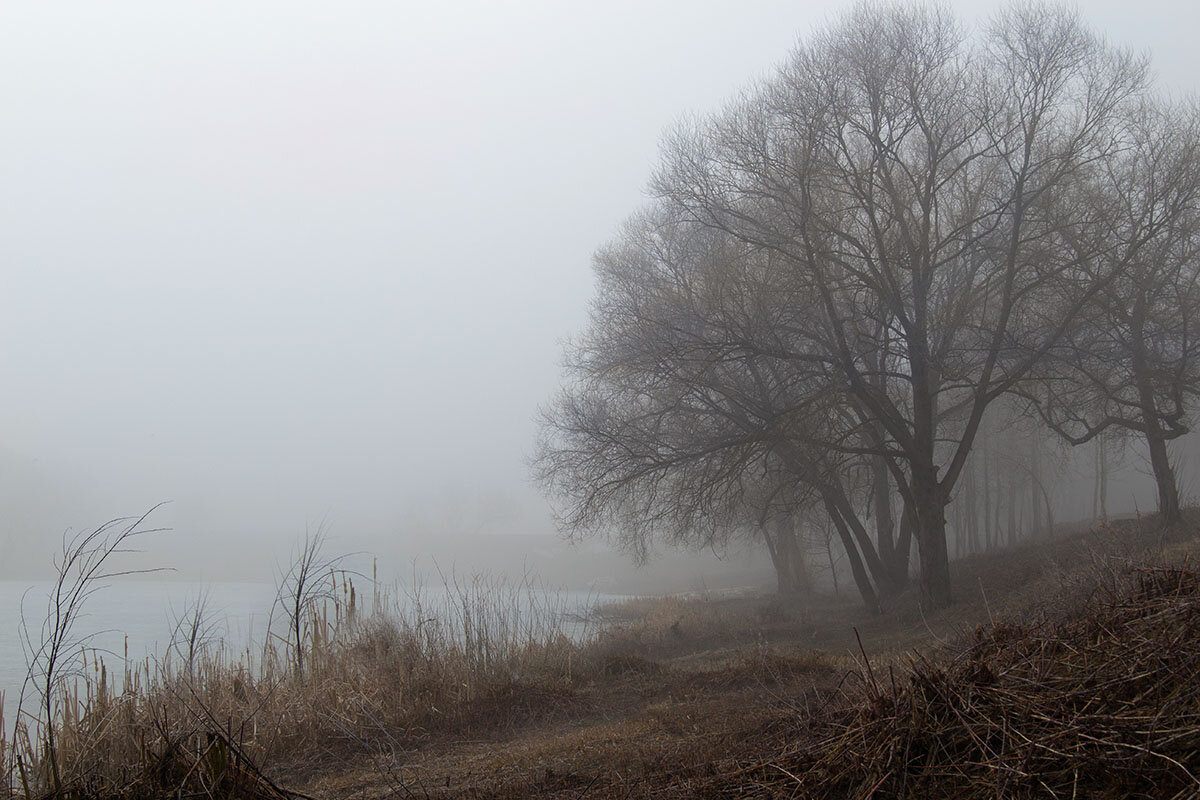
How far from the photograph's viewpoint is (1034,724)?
326 cm

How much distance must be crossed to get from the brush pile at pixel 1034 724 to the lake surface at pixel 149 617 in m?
6.91

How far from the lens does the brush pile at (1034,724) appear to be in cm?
292

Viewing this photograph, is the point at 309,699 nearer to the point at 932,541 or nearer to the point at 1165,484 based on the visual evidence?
the point at 932,541

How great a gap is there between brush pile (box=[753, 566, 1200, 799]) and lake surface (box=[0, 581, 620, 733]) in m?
6.91

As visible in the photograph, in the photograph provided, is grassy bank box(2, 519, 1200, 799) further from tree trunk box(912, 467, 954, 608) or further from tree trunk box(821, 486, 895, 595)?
tree trunk box(821, 486, 895, 595)

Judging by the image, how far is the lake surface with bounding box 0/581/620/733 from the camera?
1148cm

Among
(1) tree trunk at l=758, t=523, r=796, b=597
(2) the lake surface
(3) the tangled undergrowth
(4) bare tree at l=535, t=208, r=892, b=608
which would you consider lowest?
(1) tree trunk at l=758, t=523, r=796, b=597

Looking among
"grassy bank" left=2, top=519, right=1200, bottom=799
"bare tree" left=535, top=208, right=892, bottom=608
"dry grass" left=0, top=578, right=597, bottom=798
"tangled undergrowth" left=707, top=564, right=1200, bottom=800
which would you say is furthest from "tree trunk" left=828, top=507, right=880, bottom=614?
"tangled undergrowth" left=707, top=564, right=1200, bottom=800

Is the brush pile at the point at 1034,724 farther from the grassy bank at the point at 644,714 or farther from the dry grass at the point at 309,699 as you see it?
the dry grass at the point at 309,699

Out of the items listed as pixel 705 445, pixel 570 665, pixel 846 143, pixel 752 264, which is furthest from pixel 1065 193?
pixel 570 665

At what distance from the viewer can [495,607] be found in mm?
10703

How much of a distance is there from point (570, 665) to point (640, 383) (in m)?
9.27

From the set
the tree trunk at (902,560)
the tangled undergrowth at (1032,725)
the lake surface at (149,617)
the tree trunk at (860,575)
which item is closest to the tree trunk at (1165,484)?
the tree trunk at (902,560)

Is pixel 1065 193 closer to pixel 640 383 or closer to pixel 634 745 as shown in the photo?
pixel 640 383
